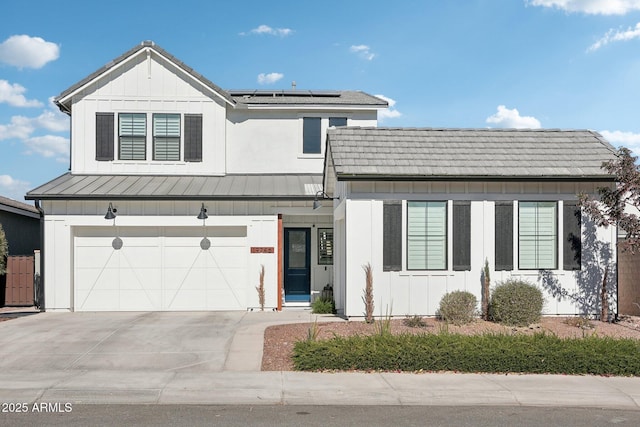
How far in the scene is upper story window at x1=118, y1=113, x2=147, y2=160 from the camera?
62.0 ft

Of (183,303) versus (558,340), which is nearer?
(558,340)

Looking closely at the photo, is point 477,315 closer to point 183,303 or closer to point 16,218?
point 183,303

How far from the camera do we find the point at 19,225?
2273cm

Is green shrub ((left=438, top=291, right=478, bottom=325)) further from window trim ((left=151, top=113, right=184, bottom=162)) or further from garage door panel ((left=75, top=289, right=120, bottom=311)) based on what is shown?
window trim ((left=151, top=113, right=184, bottom=162))

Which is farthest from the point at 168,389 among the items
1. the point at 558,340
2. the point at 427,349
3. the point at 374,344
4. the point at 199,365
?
the point at 558,340

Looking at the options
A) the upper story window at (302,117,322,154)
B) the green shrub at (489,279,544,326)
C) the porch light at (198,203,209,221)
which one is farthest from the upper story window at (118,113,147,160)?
the green shrub at (489,279,544,326)

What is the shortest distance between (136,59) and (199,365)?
11729 mm

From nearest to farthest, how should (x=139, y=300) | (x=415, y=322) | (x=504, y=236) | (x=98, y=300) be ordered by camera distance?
(x=415, y=322)
(x=504, y=236)
(x=98, y=300)
(x=139, y=300)

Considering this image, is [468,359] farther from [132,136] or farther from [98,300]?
[132,136]

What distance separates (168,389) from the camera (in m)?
9.10

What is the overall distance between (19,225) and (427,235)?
625 inches

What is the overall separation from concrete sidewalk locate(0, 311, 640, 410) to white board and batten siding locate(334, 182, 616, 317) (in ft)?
11.8

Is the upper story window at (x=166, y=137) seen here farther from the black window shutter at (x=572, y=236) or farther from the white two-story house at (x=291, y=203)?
the black window shutter at (x=572, y=236)

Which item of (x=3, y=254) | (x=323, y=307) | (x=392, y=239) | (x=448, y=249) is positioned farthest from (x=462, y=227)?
(x=3, y=254)
